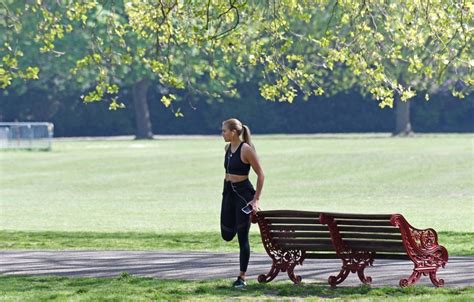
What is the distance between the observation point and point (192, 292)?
14.3 meters

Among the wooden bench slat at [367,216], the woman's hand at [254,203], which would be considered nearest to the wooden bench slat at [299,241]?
the wooden bench slat at [367,216]

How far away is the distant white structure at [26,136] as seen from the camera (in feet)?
224

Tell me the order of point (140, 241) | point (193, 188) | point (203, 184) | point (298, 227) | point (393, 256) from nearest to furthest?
point (393, 256)
point (298, 227)
point (140, 241)
point (193, 188)
point (203, 184)

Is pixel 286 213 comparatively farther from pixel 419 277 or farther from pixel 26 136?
pixel 26 136

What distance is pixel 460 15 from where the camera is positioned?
19094mm

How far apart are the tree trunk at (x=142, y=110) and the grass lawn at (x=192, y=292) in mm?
68468

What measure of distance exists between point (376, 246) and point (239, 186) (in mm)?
1443

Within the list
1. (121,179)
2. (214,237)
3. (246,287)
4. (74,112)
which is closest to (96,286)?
(246,287)

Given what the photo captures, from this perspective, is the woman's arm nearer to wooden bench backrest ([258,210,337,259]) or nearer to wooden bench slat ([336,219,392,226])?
wooden bench backrest ([258,210,337,259])

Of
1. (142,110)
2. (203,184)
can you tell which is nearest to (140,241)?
(203,184)

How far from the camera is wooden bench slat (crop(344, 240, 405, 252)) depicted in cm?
1426

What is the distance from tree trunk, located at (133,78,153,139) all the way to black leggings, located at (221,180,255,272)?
69.1m

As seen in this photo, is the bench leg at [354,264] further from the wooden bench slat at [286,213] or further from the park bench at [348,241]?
the wooden bench slat at [286,213]

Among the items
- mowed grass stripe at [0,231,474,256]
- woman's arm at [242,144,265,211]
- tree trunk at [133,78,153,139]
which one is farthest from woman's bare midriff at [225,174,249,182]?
tree trunk at [133,78,153,139]
